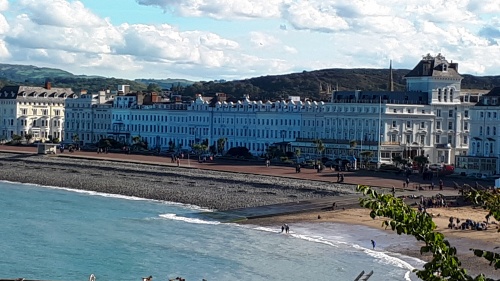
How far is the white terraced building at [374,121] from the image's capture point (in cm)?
7500

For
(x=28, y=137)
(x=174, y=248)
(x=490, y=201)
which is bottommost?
(x=174, y=248)

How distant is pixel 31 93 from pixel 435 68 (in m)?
58.0

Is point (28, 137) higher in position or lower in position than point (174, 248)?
higher

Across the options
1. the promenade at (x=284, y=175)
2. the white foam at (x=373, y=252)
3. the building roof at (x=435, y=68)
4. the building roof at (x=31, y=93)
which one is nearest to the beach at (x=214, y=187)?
the white foam at (x=373, y=252)

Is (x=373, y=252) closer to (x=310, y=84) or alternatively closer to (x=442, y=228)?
(x=442, y=228)

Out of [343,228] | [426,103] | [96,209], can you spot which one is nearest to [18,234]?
[96,209]

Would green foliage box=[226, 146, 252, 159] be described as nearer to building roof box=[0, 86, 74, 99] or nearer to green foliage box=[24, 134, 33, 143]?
green foliage box=[24, 134, 33, 143]

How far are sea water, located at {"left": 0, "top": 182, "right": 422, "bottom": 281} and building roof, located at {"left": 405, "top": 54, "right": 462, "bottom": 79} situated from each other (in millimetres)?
34211

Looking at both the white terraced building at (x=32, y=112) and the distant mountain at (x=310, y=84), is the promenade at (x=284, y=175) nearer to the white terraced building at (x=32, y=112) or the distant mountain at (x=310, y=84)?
the white terraced building at (x=32, y=112)

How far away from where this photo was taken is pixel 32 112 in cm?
11344

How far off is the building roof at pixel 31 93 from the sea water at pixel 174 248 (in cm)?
6596

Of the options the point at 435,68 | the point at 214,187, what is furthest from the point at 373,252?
the point at 435,68

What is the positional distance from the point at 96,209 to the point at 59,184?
16.3m

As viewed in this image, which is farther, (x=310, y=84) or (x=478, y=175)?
(x=310, y=84)
